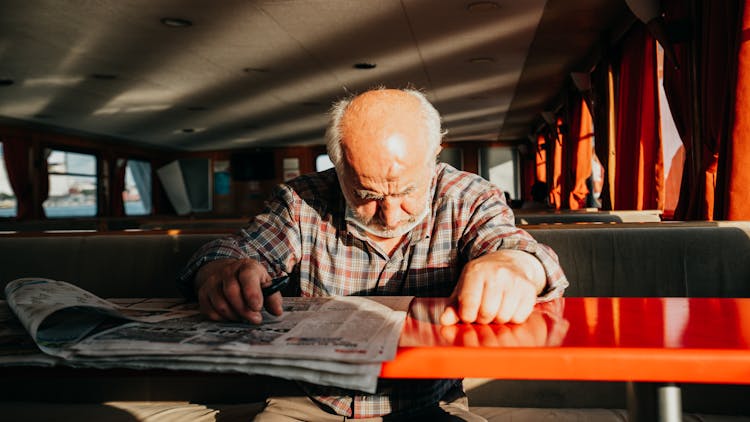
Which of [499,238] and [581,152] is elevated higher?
[581,152]

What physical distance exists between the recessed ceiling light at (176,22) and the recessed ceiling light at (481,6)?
A: 102 inches

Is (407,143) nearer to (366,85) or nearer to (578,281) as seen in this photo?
(578,281)

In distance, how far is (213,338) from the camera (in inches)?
31.3

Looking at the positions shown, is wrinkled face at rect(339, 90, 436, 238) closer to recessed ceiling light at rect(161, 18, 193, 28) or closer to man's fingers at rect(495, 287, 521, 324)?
man's fingers at rect(495, 287, 521, 324)

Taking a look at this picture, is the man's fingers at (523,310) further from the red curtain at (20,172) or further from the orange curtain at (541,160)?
the orange curtain at (541,160)

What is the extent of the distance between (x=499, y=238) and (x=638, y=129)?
4.99 meters

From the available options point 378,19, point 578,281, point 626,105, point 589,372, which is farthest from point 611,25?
point 589,372

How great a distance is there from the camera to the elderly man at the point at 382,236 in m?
1.22

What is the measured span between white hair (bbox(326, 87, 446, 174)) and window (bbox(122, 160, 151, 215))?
14152mm

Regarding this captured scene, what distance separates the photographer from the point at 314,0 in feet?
16.5

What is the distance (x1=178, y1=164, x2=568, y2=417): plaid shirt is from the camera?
1.28 metres

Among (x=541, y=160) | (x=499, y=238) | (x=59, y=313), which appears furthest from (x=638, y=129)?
(x=541, y=160)

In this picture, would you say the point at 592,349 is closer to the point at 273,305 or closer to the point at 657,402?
the point at 657,402

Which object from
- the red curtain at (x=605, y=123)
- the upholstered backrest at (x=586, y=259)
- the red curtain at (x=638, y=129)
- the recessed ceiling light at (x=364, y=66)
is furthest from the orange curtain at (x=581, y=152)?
the upholstered backrest at (x=586, y=259)
